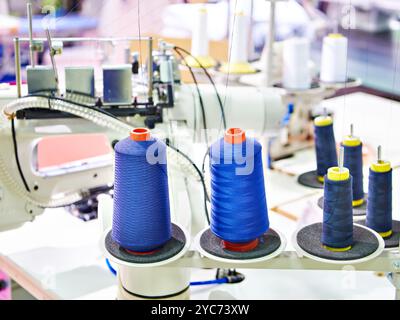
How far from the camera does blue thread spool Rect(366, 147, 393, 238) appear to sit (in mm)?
1609

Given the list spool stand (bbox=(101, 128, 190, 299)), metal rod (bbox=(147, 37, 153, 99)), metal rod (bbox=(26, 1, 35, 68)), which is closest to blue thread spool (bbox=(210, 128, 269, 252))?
spool stand (bbox=(101, 128, 190, 299))

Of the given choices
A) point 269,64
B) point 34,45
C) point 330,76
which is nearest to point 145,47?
Result: point 34,45

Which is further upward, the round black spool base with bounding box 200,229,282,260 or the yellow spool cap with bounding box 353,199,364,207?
the round black spool base with bounding box 200,229,282,260

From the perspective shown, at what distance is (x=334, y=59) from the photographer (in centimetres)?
288

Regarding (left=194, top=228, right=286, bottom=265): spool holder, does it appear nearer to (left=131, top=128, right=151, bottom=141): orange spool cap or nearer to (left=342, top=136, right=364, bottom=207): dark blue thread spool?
(left=131, top=128, right=151, bottom=141): orange spool cap

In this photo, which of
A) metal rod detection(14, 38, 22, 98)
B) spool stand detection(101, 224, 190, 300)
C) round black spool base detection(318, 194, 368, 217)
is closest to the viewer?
spool stand detection(101, 224, 190, 300)

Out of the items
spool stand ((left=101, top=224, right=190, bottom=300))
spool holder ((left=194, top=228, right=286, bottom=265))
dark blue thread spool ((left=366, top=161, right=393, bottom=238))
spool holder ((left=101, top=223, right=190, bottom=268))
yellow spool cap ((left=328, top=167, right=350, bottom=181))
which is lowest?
spool stand ((left=101, top=224, right=190, bottom=300))

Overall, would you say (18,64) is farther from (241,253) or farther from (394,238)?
(394,238)

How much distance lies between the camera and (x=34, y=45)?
6.22ft

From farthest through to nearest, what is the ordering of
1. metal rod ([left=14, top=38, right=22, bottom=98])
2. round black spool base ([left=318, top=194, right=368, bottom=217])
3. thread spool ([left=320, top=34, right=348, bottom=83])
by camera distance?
1. thread spool ([left=320, top=34, right=348, bottom=83])
2. metal rod ([left=14, top=38, right=22, bottom=98])
3. round black spool base ([left=318, top=194, right=368, bottom=217])

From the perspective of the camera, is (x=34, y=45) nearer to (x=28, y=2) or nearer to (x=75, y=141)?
(x=28, y=2)

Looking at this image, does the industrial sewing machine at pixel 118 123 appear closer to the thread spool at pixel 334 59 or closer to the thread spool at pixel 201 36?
the thread spool at pixel 334 59

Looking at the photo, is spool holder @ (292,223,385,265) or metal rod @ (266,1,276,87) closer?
spool holder @ (292,223,385,265)

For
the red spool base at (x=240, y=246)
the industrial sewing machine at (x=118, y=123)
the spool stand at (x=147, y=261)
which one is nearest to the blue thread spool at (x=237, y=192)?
the red spool base at (x=240, y=246)
